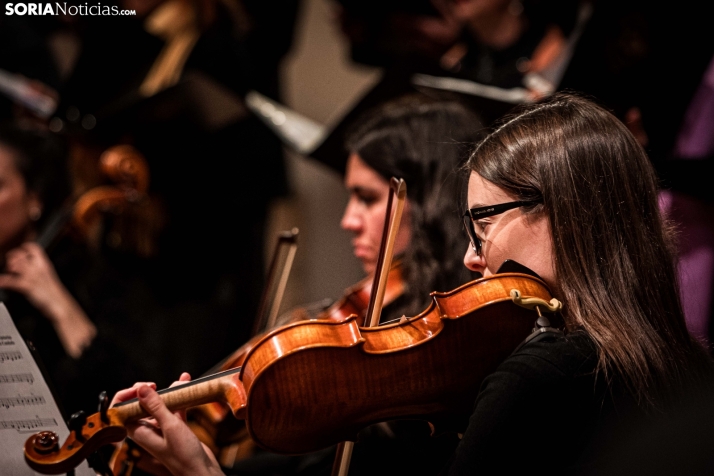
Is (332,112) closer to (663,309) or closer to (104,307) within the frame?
(104,307)

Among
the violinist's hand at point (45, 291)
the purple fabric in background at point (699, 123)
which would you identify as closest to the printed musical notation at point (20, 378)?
the violinist's hand at point (45, 291)

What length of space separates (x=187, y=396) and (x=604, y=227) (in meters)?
0.57

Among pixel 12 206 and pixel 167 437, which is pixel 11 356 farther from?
pixel 12 206

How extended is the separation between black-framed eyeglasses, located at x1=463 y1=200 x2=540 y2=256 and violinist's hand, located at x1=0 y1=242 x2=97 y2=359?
1205mm

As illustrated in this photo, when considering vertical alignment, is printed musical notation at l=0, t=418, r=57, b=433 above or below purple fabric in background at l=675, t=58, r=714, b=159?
above

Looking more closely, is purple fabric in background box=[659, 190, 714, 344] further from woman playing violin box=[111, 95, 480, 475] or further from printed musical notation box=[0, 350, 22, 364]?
printed musical notation box=[0, 350, 22, 364]

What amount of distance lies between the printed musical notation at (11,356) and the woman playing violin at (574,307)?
143 millimetres

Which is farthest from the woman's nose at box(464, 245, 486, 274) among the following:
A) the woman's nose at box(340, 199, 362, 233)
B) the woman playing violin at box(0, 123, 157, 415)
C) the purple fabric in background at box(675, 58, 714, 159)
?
the woman playing violin at box(0, 123, 157, 415)

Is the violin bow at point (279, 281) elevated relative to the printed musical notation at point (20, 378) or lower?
lower

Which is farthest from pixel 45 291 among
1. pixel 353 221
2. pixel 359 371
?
pixel 359 371

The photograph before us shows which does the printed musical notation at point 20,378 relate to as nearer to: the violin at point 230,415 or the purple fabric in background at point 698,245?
the violin at point 230,415

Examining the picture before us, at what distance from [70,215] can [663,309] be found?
1588 millimetres

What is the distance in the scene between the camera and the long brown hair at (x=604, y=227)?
3.11ft

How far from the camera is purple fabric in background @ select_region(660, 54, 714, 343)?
1515 millimetres
